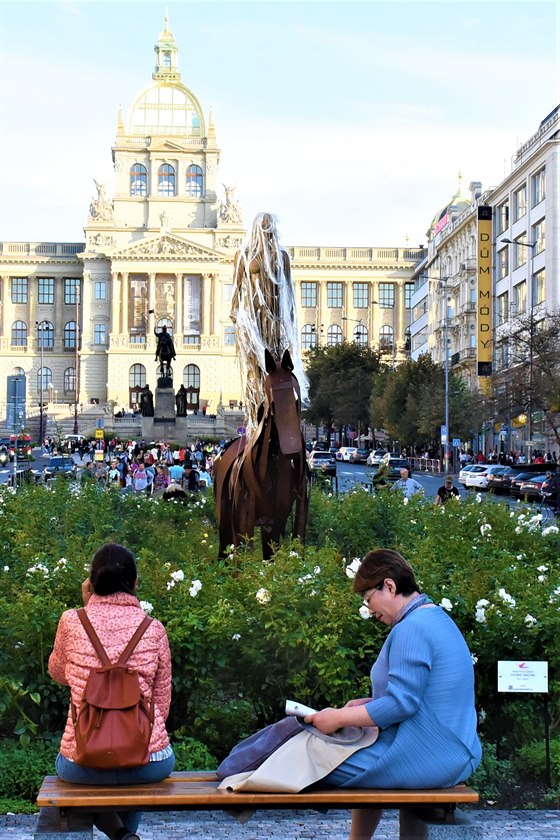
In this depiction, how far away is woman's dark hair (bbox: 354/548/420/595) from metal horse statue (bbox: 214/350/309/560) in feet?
18.8

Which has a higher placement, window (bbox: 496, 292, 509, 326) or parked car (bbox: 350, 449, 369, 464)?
window (bbox: 496, 292, 509, 326)

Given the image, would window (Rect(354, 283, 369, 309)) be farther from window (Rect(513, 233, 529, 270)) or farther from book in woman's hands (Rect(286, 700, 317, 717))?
book in woman's hands (Rect(286, 700, 317, 717))

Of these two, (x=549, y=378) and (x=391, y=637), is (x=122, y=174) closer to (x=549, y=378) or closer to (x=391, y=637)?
(x=549, y=378)

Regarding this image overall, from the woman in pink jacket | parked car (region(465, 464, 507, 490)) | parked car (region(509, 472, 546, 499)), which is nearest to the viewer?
the woman in pink jacket

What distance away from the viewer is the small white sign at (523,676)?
766 cm

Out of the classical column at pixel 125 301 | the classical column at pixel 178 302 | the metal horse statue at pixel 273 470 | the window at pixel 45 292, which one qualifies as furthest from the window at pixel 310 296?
the metal horse statue at pixel 273 470

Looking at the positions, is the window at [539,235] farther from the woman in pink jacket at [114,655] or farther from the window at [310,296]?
the window at [310,296]

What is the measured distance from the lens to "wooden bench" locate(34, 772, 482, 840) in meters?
5.45

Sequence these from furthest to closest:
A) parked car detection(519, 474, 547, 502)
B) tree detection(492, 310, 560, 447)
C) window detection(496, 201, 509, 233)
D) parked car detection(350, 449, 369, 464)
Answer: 1. window detection(496, 201, 509, 233)
2. parked car detection(350, 449, 369, 464)
3. tree detection(492, 310, 560, 447)
4. parked car detection(519, 474, 547, 502)

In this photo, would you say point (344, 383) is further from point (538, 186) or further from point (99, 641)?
point (99, 641)

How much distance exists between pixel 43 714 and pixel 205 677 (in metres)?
1.00

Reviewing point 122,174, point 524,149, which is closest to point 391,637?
point 524,149

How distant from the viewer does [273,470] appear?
12023 millimetres

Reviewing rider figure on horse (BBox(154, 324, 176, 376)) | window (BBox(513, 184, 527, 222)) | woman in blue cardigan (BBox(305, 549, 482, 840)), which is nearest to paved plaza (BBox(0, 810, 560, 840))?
woman in blue cardigan (BBox(305, 549, 482, 840))
